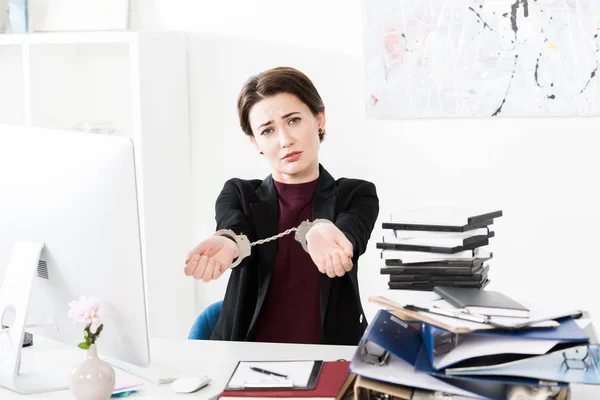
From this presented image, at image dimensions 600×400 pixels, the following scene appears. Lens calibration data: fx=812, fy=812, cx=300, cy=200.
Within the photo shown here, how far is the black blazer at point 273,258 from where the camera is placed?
2080mm

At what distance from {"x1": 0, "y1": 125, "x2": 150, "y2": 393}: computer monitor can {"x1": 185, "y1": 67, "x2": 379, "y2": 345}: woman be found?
20.9 inches

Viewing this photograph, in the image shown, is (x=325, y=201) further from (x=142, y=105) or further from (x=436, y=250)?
(x=142, y=105)

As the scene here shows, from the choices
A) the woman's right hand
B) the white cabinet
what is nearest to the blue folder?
the woman's right hand

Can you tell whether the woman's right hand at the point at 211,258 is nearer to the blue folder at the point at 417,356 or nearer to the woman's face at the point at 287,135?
the woman's face at the point at 287,135

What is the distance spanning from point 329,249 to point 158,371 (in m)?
0.46

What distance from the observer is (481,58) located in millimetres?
3035

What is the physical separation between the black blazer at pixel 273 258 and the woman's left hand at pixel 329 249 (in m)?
0.13

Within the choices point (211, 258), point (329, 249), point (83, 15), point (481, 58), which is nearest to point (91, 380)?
point (211, 258)

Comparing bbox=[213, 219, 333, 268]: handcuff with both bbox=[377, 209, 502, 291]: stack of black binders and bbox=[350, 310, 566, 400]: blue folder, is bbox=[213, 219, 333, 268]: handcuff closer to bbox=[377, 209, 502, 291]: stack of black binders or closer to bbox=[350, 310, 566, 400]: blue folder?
bbox=[377, 209, 502, 291]: stack of black binders

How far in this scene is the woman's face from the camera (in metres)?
2.13

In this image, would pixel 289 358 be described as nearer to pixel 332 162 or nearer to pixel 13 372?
pixel 13 372

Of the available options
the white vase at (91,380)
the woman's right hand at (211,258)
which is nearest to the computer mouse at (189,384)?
the white vase at (91,380)

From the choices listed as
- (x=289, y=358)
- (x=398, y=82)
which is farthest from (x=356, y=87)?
(x=289, y=358)

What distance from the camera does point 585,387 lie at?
1.54 meters
